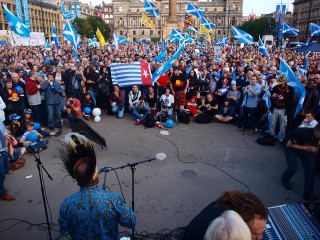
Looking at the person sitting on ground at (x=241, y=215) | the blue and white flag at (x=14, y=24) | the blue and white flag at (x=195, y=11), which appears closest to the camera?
the person sitting on ground at (x=241, y=215)

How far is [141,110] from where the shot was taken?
10.0 meters

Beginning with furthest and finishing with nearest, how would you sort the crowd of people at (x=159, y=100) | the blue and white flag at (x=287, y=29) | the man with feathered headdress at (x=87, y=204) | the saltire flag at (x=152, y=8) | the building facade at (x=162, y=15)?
the building facade at (x=162, y=15)
the blue and white flag at (x=287, y=29)
the saltire flag at (x=152, y=8)
the crowd of people at (x=159, y=100)
the man with feathered headdress at (x=87, y=204)

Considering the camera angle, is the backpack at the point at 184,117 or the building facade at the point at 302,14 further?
the building facade at the point at 302,14

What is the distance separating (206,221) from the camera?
202 cm

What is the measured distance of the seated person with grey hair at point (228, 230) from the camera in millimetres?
1543

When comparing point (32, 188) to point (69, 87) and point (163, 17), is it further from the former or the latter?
point (163, 17)

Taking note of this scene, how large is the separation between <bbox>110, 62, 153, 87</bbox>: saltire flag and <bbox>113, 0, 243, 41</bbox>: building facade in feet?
352

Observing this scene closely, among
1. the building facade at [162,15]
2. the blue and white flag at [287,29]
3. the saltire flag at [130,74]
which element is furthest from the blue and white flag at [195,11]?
the building facade at [162,15]

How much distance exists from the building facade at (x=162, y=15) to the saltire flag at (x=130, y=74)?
107355 millimetres

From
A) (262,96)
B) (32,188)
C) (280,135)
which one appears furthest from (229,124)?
(32,188)

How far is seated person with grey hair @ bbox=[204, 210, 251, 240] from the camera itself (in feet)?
5.06

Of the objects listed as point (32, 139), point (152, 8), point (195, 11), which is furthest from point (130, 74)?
point (195, 11)

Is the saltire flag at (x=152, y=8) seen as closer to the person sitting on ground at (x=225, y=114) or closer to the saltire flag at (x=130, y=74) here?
the saltire flag at (x=130, y=74)

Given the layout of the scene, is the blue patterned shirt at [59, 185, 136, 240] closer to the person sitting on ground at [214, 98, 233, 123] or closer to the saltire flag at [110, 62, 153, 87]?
the person sitting on ground at [214, 98, 233, 123]
